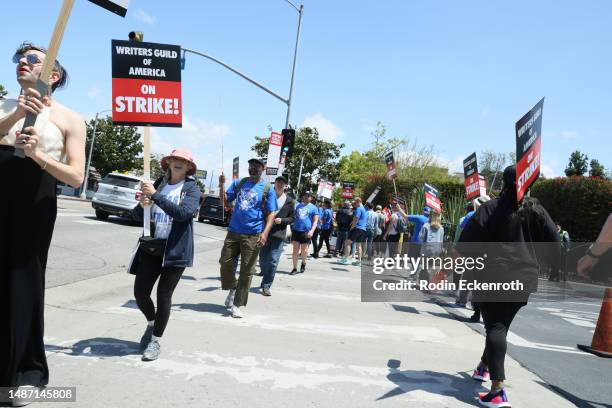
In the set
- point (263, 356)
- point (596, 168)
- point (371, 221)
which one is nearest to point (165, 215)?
point (263, 356)

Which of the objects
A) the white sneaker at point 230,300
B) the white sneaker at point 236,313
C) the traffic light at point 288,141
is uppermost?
the traffic light at point 288,141

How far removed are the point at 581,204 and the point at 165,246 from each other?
797 inches

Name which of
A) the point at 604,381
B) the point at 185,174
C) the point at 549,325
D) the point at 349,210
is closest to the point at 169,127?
the point at 185,174

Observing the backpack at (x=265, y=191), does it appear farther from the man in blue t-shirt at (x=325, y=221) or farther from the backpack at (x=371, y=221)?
the man in blue t-shirt at (x=325, y=221)

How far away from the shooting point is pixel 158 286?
158 inches

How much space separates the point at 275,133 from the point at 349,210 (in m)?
4.17

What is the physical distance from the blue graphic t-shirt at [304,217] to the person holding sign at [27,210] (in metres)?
8.27

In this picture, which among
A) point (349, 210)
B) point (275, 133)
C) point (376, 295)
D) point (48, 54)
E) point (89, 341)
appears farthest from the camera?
point (349, 210)

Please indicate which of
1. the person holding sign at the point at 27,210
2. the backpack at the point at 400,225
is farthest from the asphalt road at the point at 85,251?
the backpack at the point at 400,225

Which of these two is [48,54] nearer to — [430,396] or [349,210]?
[430,396]

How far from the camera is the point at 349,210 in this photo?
15578 millimetres

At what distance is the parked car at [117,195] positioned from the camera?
Answer: 666 inches

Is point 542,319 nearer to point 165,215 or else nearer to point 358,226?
point 358,226

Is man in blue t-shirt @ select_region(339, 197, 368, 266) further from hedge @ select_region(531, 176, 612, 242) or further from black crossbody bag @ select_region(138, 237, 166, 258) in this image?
hedge @ select_region(531, 176, 612, 242)
